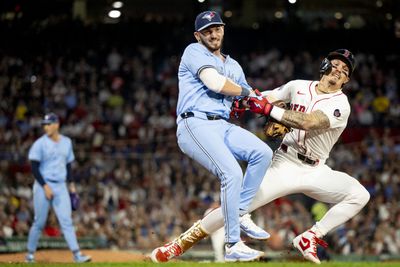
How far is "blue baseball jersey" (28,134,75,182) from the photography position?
13.5 m

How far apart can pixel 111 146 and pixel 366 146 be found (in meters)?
6.12

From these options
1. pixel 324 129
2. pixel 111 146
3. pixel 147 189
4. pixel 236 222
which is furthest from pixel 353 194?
pixel 111 146

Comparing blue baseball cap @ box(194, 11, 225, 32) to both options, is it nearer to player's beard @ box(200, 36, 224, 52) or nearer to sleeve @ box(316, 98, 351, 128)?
player's beard @ box(200, 36, 224, 52)

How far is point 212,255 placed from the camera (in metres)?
16.1

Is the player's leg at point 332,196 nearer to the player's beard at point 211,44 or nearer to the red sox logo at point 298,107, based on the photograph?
the red sox logo at point 298,107

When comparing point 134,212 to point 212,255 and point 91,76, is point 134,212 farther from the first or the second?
point 91,76

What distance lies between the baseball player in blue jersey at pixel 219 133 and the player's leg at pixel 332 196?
0.70 m

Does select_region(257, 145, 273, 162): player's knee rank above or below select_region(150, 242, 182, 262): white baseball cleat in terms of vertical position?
above

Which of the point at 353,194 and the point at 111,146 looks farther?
the point at 111,146

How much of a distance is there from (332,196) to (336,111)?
35.7 inches

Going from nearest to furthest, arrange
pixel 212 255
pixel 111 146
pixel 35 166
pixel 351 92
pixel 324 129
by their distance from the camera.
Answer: pixel 324 129
pixel 35 166
pixel 212 255
pixel 111 146
pixel 351 92

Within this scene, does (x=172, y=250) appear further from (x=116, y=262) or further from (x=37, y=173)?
(x=37, y=173)

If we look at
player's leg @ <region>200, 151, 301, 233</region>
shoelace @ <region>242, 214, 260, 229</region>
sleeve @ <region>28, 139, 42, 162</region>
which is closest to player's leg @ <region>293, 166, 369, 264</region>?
player's leg @ <region>200, 151, 301, 233</region>

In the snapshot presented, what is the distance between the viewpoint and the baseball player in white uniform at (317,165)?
8875mm
